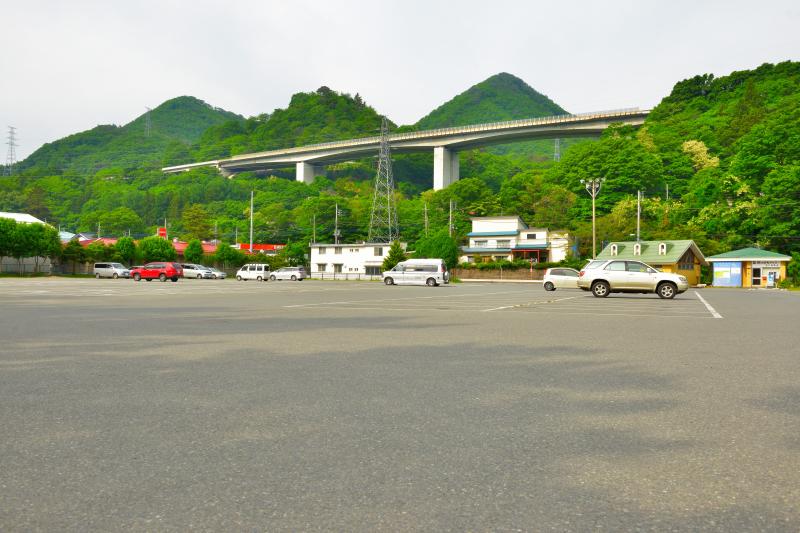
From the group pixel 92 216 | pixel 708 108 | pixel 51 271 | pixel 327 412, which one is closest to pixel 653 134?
pixel 708 108

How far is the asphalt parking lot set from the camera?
2.59 metres

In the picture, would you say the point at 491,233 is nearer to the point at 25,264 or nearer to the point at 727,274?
the point at 727,274

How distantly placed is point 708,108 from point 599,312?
98581 millimetres

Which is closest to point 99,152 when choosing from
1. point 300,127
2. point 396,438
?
point 300,127

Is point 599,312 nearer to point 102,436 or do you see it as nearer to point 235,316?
point 235,316

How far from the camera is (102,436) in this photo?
3672 mm

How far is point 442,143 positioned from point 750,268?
7112 cm

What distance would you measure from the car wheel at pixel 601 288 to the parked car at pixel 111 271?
43882 millimetres

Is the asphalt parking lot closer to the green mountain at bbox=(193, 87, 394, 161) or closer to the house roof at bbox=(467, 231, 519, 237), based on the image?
the house roof at bbox=(467, 231, 519, 237)

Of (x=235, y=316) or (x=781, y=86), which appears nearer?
(x=235, y=316)

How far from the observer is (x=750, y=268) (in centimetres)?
5350

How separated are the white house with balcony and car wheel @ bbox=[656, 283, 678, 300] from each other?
168ft

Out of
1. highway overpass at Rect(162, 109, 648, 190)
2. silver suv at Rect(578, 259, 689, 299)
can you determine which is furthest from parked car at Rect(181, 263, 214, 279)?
highway overpass at Rect(162, 109, 648, 190)

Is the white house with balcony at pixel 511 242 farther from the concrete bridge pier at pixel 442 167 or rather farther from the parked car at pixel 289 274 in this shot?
the concrete bridge pier at pixel 442 167
